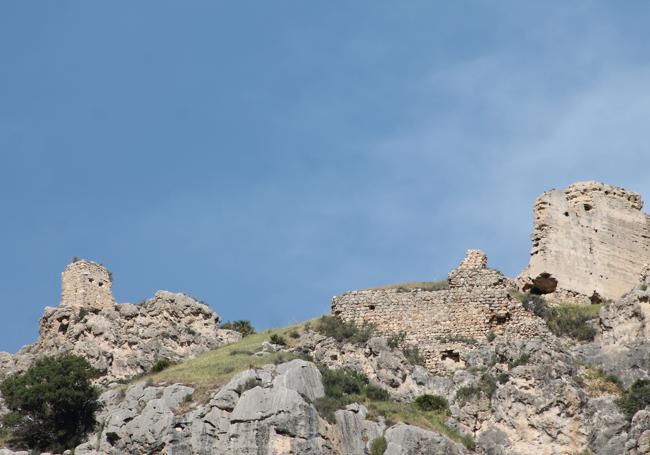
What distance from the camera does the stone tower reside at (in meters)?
73.4

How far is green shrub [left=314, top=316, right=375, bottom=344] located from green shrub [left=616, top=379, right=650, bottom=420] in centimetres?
1007

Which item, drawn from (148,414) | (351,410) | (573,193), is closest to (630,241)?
(573,193)

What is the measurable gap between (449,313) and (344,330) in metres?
4.05

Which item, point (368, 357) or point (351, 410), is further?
point (368, 357)

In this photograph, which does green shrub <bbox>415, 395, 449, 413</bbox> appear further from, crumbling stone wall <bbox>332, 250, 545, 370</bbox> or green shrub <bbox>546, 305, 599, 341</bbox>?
green shrub <bbox>546, 305, 599, 341</bbox>

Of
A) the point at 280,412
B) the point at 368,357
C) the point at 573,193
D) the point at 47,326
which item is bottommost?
the point at 280,412

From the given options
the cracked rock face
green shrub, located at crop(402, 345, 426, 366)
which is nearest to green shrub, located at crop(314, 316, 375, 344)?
green shrub, located at crop(402, 345, 426, 366)

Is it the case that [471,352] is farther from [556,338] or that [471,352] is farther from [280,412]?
[280,412]

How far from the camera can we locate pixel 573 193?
7369cm

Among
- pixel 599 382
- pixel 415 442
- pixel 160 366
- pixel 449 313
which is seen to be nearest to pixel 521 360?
pixel 599 382

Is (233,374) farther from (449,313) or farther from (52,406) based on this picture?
(449,313)

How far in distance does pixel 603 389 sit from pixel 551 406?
7.32ft

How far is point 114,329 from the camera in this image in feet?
232

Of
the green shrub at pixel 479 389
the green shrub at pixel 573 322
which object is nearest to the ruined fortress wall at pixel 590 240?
the green shrub at pixel 573 322
